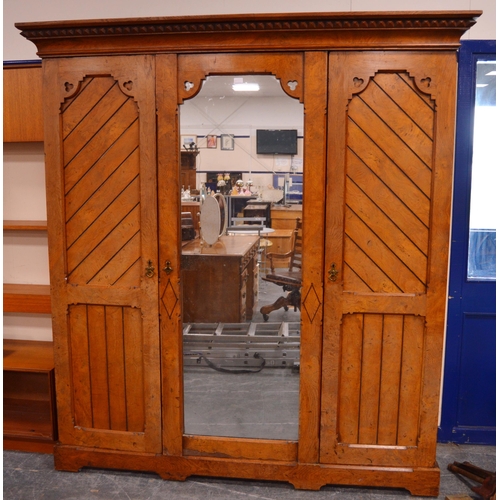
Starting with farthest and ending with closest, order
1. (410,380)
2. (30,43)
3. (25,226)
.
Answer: (30,43) < (25,226) < (410,380)

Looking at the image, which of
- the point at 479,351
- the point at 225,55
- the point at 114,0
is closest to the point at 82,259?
the point at 225,55

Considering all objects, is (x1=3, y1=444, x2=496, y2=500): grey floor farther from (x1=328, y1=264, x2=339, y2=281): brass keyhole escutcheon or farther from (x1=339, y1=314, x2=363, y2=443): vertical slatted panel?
(x1=328, y1=264, x2=339, y2=281): brass keyhole escutcheon

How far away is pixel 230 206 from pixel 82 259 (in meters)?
0.90

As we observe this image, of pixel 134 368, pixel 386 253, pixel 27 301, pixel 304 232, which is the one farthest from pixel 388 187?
pixel 27 301

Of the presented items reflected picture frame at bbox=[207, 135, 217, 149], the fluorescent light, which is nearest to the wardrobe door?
reflected picture frame at bbox=[207, 135, 217, 149]

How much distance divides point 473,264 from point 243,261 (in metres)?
1.52

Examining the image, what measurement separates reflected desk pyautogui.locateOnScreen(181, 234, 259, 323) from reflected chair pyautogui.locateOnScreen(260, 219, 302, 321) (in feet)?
0.29

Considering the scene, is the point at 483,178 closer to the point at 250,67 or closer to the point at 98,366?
the point at 250,67

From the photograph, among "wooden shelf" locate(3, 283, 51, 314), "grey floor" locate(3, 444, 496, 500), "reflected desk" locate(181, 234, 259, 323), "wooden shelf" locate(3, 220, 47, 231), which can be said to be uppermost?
"wooden shelf" locate(3, 220, 47, 231)

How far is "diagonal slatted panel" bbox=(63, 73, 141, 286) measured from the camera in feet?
8.55

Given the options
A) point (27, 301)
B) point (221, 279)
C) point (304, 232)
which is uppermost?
point (304, 232)

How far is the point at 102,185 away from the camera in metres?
2.66

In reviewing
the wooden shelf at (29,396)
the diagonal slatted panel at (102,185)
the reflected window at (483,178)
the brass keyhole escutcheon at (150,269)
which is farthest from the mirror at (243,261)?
the reflected window at (483,178)

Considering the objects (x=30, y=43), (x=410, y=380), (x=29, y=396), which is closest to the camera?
(x=410, y=380)
